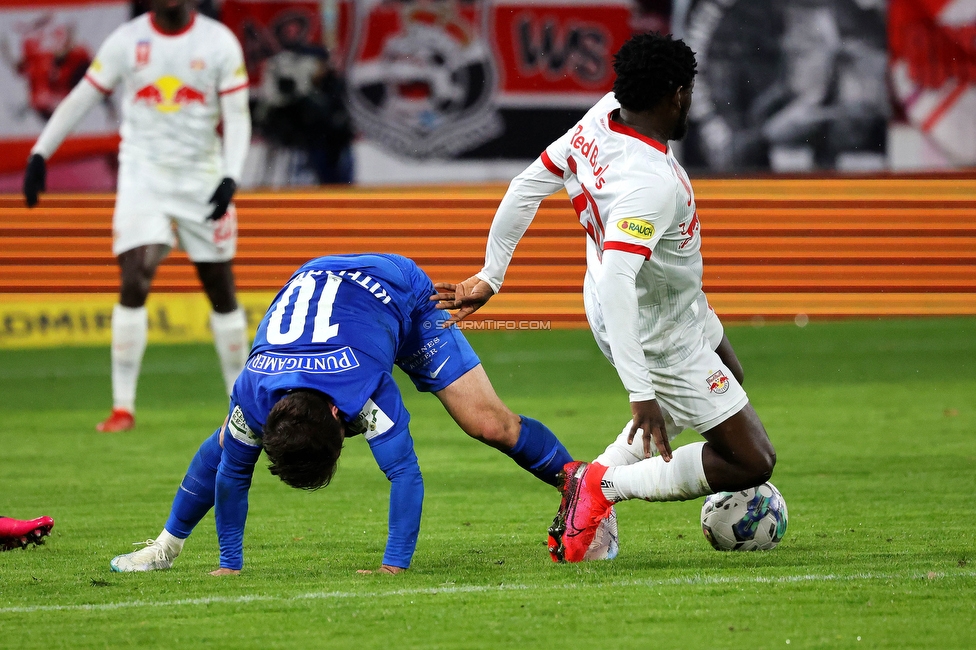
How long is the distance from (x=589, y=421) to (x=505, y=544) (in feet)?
10.8

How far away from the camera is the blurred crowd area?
1375cm

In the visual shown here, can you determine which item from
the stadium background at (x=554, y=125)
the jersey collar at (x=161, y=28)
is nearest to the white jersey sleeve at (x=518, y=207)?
the jersey collar at (x=161, y=28)

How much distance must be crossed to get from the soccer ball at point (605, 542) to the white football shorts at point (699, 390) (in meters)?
0.43

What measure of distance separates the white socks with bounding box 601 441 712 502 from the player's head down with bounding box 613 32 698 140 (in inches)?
46.0

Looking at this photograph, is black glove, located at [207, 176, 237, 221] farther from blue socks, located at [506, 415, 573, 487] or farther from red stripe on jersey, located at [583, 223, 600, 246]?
red stripe on jersey, located at [583, 223, 600, 246]

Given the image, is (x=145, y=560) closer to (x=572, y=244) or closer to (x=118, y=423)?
(x=118, y=423)

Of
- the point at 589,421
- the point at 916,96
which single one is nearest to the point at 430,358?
the point at 589,421

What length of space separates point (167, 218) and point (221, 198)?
0.48m

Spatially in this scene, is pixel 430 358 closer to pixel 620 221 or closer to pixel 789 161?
pixel 620 221

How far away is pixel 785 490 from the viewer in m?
6.45

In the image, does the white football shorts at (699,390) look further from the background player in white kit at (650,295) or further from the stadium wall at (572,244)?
the stadium wall at (572,244)

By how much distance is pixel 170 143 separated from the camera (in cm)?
880

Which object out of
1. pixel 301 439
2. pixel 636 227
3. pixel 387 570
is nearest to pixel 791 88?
pixel 636 227

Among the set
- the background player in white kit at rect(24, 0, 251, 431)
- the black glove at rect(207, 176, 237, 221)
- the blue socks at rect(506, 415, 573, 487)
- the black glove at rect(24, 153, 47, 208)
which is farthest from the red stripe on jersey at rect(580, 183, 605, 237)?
the black glove at rect(24, 153, 47, 208)
